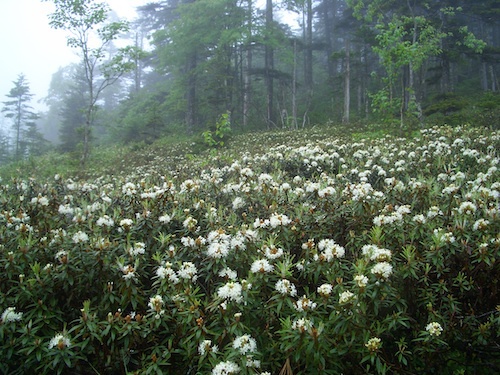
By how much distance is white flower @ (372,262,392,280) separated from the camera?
237 centimetres

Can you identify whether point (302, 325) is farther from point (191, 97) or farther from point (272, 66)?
point (191, 97)

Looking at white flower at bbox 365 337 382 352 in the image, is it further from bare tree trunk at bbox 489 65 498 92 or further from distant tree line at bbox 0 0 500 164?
bare tree trunk at bbox 489 65 498 92

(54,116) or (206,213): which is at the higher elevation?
(54,116)

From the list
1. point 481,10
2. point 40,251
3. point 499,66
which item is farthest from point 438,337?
point 499,66

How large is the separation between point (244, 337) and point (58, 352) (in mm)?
1307

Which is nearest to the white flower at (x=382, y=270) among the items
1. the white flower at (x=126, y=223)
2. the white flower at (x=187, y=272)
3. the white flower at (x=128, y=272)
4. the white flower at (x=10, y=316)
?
the white flower at (x=187, y=272)

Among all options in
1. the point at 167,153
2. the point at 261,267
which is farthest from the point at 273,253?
the point at 167,153

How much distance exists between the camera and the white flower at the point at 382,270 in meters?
2.37

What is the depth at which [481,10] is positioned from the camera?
22656mm

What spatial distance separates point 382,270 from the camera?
7.82 feet

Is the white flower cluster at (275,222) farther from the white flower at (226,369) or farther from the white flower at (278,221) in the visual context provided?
the white flower at (226,369)

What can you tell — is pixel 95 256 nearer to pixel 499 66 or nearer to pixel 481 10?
pixel 481 10

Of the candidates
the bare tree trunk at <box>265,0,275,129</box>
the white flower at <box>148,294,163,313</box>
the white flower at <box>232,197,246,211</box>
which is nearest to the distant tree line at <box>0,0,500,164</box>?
the bare tree trunk at <box>265,0,275,129</box>

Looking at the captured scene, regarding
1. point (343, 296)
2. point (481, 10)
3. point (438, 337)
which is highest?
point (481, 10)
